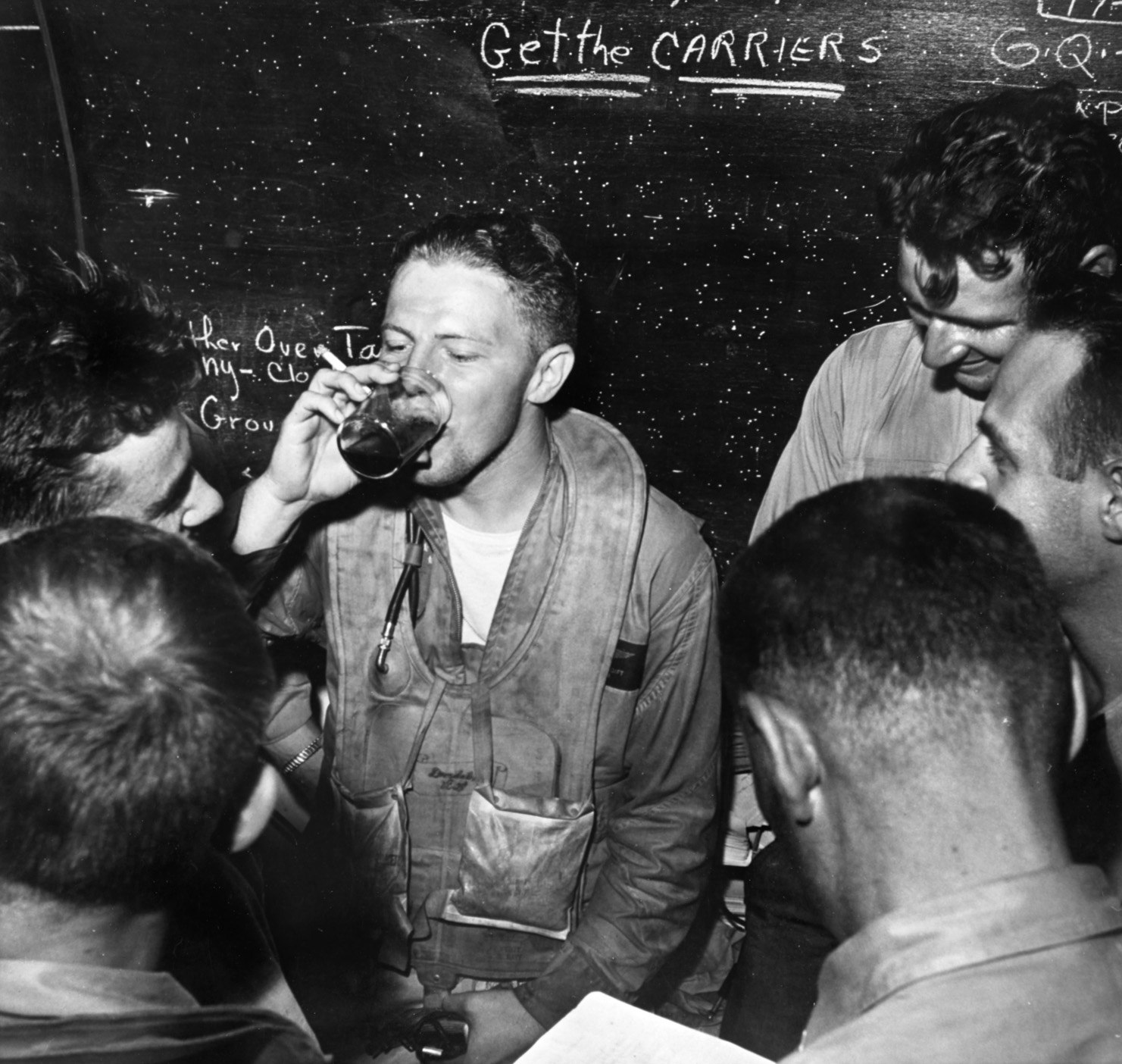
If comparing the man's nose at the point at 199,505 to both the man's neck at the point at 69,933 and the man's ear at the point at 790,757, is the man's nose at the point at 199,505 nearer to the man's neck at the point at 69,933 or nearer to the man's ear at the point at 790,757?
the man's neck at the point at 69,933

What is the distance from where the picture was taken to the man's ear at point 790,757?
102cm

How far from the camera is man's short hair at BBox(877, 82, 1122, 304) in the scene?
1.84 meters

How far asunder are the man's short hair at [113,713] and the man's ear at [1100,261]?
5.47 ft

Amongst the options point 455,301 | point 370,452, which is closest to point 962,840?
point 370,452

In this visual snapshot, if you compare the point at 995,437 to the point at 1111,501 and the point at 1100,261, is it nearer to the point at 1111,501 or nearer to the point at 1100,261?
the point at 1111,501

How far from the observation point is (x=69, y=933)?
0.95 m

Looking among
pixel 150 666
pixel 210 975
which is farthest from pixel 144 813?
pixel 210 975

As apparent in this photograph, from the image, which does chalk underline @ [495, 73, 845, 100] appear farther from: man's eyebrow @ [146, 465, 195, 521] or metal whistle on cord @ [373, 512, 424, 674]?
man's eyebrow @ [146, 465, 195, 521]

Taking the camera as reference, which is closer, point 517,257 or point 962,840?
point 962,840

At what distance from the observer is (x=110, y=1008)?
922 millimetres

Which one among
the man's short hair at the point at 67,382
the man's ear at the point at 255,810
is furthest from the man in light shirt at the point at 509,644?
the man's ear at the point at 255,810

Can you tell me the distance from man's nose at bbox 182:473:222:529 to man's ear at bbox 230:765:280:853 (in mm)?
675

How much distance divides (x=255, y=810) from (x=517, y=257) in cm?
119

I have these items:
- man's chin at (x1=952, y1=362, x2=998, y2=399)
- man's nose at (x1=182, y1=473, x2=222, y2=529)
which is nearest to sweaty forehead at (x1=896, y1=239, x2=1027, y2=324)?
man's chin at (x1=952, y1=362, x2=998, y2=399)
